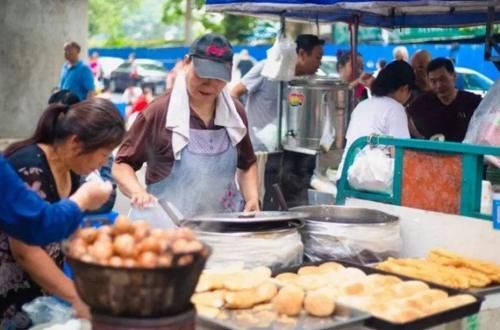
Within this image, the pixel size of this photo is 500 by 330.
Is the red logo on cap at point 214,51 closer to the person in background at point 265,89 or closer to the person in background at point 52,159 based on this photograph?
the person in background at point 52,159

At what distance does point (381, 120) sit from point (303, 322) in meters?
2.51

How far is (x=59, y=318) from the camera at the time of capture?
2617mm

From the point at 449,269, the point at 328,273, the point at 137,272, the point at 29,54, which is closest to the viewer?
the point at 137,272

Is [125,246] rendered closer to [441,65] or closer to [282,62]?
[282,62]

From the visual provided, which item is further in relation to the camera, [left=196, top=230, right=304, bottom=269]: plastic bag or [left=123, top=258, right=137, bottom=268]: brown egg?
[left=196, top=230, right=304, bottom=269]: plastic bag

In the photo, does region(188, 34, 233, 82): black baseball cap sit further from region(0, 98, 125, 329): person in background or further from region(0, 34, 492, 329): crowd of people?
region(0, 98, 125, 329): person in background

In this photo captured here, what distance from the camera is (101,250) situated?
1.87 metres

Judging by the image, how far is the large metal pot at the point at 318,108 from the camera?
6.05 m

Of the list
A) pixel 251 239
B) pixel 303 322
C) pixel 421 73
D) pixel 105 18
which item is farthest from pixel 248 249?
pixel 105 18

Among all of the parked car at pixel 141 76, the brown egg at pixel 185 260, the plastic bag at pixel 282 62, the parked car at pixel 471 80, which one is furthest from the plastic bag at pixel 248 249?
the parked car at pixel 141 76

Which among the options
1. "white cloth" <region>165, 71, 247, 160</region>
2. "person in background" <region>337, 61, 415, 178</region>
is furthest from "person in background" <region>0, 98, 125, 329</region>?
"person in background" <region>337, 61, 415, 178</region>

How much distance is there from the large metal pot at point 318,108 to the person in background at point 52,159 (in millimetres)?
3493

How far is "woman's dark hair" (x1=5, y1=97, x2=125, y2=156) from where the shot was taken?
2.62 meters

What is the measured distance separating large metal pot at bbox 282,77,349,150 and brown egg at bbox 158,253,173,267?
431 centimetres
